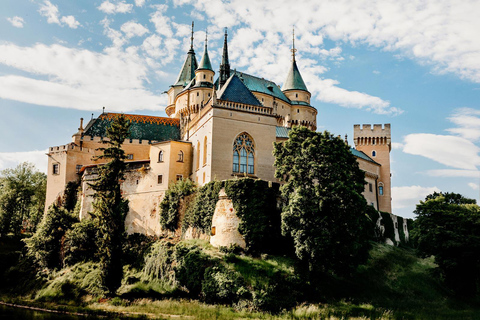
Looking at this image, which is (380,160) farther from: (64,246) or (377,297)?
(64,246)

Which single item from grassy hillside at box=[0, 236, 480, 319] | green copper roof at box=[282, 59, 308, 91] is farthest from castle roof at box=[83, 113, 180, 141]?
green copper roof at box=[282, 59, 308, 91]

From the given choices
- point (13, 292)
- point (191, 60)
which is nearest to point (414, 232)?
point (13, 292)

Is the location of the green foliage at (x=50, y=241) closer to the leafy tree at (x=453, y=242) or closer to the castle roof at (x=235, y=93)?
the castle roof at (x=235, y=93)

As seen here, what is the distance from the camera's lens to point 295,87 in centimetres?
7169

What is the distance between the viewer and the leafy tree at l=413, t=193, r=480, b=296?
3881 cm

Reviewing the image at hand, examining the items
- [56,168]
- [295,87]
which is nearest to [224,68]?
[295,87]

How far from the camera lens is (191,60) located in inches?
2766

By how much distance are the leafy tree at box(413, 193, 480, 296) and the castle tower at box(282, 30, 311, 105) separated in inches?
1305

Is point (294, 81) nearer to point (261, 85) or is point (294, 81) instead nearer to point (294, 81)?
point (294, 81)

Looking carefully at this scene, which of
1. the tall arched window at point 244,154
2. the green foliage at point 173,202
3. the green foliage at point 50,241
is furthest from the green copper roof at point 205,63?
the green foliage at point 50,241

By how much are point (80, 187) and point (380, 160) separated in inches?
1655

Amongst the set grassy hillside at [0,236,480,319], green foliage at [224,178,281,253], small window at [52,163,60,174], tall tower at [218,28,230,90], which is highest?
tall tower at [218,28,230,90]

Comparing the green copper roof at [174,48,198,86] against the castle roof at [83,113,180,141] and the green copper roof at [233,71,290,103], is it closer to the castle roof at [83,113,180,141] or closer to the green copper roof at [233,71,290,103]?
the green copper roof at [233,71,290,103]

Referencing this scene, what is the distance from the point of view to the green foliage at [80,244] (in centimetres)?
4231
